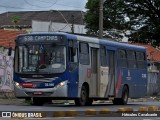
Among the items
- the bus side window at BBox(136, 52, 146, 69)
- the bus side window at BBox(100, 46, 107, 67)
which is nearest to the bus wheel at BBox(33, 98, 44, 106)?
the bus side window at BBox(100, 46, 107, 67)

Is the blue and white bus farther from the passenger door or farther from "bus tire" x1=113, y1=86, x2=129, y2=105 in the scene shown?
"bus tire" x1=113, y1=86, x2=129, y2=105

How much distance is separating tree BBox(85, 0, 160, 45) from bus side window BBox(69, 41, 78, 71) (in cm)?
3879

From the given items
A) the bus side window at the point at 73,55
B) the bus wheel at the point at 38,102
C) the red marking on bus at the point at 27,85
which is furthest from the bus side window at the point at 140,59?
the red marking on bus at the point at 27,85

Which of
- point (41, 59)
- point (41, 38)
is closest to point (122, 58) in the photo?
point (41, 38)

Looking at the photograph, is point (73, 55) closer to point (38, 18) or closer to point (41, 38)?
point (41, 38)

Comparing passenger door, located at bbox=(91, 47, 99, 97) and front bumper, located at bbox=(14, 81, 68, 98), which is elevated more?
passenger door, located at bbox=(91, 47, 99, 97)

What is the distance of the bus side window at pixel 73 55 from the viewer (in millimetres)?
22406

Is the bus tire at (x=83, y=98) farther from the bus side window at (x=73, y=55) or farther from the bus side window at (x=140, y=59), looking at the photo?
the bus side window at (x=140, y=59)

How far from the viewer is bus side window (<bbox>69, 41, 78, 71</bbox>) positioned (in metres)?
22.4

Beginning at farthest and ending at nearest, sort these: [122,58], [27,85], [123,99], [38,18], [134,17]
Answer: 1. [38,18]
2. [134,17]
3. [123,99]
4. [122,58]
5. [27,85]

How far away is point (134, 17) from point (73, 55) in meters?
40.7

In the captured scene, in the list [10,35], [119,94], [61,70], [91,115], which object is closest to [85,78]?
[61,70]

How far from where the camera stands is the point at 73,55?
2256 cm

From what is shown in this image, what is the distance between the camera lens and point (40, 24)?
2218 inches
